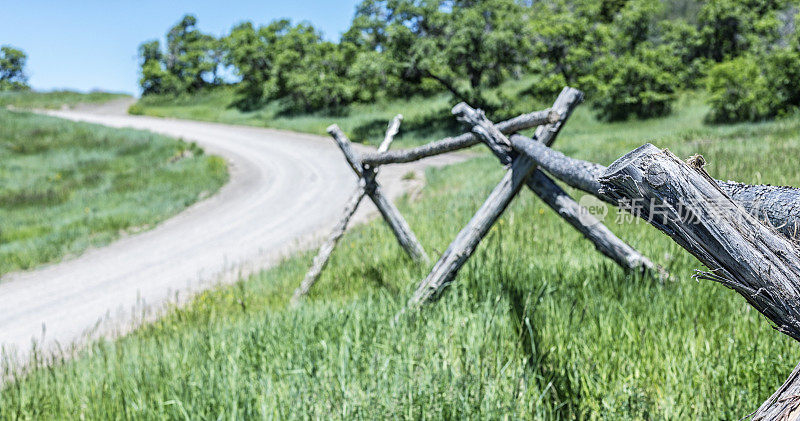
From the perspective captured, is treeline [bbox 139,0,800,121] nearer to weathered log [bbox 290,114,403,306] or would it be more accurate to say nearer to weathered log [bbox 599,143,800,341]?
weathered log [bbox 290,114,403,306]

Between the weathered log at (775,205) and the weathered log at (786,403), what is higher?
the weathered log at (775,205)

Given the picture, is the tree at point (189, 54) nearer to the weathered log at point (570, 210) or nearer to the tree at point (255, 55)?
the tree at point (255, 55)

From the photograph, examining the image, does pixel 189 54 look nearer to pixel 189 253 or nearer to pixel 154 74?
pixel 154 74

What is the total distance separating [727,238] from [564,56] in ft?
87.6

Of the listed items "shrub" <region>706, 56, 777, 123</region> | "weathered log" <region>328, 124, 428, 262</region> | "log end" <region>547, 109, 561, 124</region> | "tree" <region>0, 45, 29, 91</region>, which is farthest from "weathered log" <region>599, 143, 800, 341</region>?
"tree" <region>0, 45, 29, 91</region>

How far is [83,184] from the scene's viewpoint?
50.3 feet

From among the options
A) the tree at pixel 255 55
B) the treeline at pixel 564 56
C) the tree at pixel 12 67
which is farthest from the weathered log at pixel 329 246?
the tree at pixel 12 67

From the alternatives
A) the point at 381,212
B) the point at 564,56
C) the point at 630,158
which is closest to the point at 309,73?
the point at 564,56

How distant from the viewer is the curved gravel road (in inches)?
246

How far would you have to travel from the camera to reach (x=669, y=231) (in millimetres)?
1443

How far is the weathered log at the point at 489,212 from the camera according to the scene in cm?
368

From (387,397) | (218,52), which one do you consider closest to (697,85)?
(387,397)

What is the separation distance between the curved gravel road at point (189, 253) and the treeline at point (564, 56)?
6.82m

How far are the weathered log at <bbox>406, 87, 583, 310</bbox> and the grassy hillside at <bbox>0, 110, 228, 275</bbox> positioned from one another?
26.6 feet
